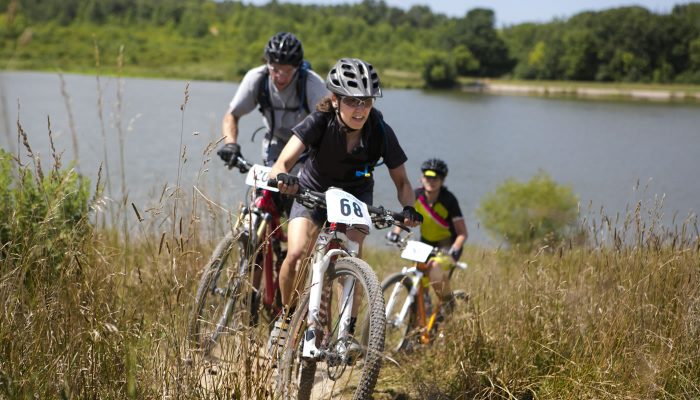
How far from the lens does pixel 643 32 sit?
84.1 m

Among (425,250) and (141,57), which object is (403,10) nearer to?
(141,57)

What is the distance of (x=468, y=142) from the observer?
3516 cm

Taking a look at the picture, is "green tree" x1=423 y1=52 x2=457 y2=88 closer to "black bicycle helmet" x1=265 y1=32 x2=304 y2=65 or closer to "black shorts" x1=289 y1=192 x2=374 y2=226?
"black bicycle helmet" x1=265 y1=32 x2=304 y2=65

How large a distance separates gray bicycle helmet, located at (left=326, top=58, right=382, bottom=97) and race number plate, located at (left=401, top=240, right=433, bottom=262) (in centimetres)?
102

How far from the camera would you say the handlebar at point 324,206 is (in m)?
3.99

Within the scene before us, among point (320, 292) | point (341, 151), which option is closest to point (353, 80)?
point (341, 151)

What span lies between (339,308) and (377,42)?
105955mm

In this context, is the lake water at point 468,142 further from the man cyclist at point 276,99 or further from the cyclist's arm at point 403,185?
the cyclist's arm at point 403,185

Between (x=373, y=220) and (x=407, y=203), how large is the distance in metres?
0.36

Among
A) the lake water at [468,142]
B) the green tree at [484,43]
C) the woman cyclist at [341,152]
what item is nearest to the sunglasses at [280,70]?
the woman cyclist at [341,152]

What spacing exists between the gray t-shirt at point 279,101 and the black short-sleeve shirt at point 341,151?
3.91ft

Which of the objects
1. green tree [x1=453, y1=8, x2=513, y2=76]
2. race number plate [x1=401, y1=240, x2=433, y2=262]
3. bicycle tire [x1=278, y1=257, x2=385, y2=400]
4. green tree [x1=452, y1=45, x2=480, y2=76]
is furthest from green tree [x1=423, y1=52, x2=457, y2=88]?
bicycle tire [x1=278, y1=257, x2=385, y2=400]

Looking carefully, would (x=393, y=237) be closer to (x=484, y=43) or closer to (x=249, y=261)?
(x=249, y=261)

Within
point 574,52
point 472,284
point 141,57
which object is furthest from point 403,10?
point 472,284
